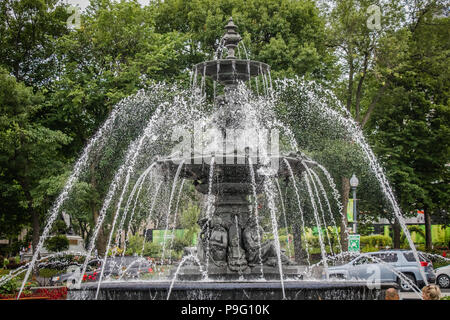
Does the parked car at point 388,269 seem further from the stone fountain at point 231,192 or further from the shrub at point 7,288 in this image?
the shrub at point 7,288

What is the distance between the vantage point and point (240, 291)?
8.88m

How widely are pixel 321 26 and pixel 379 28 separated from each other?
296 cm

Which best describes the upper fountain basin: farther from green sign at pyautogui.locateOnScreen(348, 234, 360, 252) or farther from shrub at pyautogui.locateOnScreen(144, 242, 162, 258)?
shrub at pyautogui.locateOnScreen(144, 242, 162, 258)

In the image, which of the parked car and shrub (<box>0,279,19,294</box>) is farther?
the parked car

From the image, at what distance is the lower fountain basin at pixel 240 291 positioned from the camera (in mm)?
8875

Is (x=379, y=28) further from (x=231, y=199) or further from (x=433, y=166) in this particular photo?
(x=231, y=199)

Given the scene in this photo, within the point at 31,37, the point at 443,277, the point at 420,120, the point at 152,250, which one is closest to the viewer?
the point at 443,277

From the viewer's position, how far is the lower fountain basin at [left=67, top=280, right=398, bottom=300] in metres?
8.88

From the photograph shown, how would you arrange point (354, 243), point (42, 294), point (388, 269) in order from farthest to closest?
1. point (388, 269)
2. point (354, 243)
3. point (42, 294)

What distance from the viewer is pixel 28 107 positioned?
24.0 metres

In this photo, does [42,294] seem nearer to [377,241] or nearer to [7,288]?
[7,288]

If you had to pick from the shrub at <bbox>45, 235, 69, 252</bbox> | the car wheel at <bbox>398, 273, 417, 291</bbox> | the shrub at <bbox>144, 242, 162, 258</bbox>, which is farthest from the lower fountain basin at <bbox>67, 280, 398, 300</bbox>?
the shrub at <bbox>45, 235, 69, 252</bbox>

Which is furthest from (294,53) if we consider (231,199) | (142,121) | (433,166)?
(231,199)

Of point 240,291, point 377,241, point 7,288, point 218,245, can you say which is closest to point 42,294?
point 7,288
